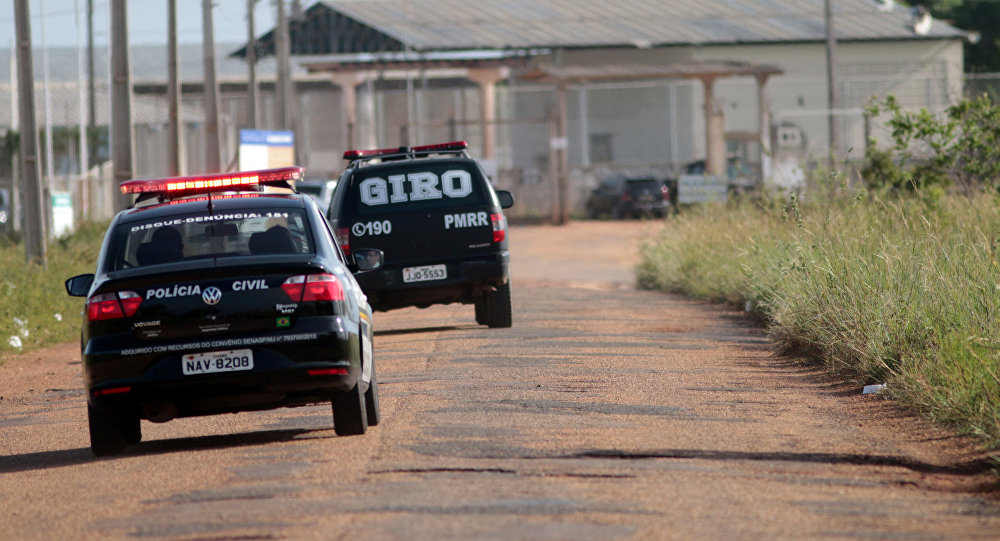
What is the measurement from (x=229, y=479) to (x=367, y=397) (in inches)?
66.6

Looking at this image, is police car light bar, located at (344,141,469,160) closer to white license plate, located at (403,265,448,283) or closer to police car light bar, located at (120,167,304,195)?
white license plate, located at (403,265,448,283)

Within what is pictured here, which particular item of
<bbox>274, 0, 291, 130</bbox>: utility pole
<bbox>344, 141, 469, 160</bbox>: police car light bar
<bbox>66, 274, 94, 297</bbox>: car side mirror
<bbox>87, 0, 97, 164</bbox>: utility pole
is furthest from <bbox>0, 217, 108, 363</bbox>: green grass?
<bbox>87, 0, 97, 164</bbox>: utility pole

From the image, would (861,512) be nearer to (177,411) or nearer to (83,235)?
(177,411)

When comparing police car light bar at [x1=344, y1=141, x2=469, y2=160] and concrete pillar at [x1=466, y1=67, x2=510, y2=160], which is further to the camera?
concrete pillar at [x1=466, y1=67, x2=510, y2=160]

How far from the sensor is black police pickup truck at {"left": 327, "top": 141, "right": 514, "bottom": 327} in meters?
15.9

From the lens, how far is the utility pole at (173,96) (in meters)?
27.6

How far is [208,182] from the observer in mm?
9703

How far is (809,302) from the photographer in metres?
13.3

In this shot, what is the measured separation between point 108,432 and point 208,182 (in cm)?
169

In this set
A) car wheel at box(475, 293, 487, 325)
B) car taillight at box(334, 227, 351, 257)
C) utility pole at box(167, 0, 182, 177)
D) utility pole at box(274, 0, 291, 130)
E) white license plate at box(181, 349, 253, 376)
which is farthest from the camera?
utility pole at box(274, 0, 291, 130)

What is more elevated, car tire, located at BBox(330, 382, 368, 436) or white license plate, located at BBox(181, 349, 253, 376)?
white license plate, located at BBox(181, 349, 253, 376)

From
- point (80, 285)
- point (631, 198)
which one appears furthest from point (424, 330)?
point (631, 198)

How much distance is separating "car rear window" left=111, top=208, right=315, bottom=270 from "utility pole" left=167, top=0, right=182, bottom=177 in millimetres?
18430

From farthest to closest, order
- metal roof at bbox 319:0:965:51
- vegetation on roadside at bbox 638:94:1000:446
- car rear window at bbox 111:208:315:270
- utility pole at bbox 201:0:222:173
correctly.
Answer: metal roof at bbox 319:0:965:51, utility pole at bbox 201:0:222:173, vegetation on roadside at bbox 638:94:1000:446, car rear window at bbox 111:208:315:270
